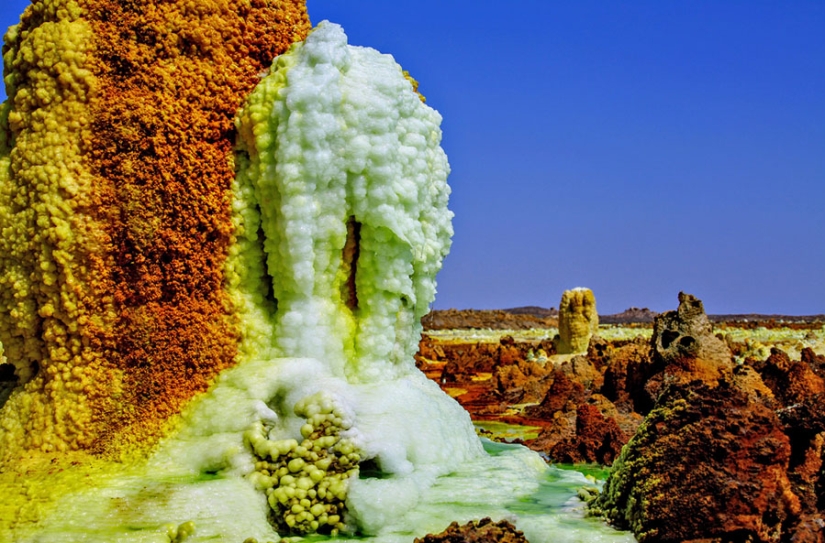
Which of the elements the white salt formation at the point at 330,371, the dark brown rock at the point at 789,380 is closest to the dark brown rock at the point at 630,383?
the dark brown rock at the point at 789,380

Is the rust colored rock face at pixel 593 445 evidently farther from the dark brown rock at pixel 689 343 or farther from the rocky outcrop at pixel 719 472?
the rocky outcrop at pixel 719 472

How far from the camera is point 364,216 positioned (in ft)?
17.5

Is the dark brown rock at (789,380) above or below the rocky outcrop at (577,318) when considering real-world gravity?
below

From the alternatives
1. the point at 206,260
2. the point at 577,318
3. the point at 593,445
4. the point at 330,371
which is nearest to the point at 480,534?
the point at 330,371

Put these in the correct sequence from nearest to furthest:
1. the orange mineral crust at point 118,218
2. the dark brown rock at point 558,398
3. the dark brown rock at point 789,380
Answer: the orange mineral crust at point 118,218
the dark brown rock at point 789,380
the dark brown rock at point 558,398

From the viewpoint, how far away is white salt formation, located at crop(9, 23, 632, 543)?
4.58m

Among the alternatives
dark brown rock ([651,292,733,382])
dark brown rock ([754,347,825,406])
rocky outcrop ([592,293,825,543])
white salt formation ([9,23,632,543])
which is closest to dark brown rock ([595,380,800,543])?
rocky outcrop ([592,293,825,543])

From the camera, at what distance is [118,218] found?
16.6ft

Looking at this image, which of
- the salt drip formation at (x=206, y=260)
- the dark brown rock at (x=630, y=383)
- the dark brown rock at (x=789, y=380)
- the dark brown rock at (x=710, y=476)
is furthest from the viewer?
the dark brown rock at (x=630, y=383)

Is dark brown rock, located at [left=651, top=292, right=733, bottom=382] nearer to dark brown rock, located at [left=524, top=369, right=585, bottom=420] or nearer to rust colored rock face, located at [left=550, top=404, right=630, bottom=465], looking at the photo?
dark brown rock, located at [left=524, top=369, right=585, bottom=420]

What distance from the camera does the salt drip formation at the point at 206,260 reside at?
495 cm

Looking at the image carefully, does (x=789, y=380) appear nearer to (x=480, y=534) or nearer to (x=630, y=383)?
(x=630, y=383)

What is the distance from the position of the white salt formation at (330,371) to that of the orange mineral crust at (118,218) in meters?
0.20

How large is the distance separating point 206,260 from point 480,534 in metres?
2.19
